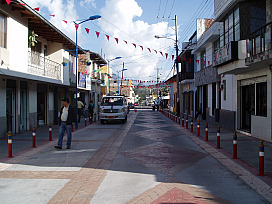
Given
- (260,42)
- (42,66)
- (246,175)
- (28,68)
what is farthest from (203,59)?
(246,175)

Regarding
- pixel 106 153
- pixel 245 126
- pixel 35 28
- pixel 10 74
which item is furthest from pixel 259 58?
pixel 35 28

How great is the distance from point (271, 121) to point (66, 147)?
874cm

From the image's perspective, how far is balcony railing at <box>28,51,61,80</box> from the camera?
1597 cm

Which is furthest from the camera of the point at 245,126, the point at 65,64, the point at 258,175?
the point at 65,64

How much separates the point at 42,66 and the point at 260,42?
12.7 m

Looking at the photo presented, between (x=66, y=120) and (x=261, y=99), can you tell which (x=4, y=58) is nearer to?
(x=66, y=120)

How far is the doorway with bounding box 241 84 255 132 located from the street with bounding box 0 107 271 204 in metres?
5.87

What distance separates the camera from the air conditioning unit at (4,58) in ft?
40.7

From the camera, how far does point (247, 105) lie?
15.6m

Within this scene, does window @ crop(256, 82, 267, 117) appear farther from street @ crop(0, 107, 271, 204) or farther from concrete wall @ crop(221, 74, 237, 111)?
street @ crop(0, 107, 271, 204)

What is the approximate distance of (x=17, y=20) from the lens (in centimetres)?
1397

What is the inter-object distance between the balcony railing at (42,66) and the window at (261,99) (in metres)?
12.1

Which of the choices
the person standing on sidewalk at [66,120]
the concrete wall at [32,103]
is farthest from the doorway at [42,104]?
the person standing on sidewalk at [66,120]

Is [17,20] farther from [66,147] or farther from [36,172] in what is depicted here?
[36,172]
